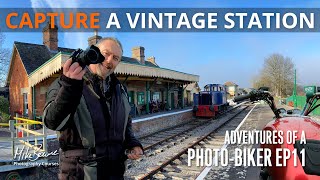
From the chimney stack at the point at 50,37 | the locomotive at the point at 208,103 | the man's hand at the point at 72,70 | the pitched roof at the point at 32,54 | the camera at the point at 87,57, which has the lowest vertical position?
the locomotive at the point at 208,103

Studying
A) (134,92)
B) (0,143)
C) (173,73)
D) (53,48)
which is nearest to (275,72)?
(173,73)

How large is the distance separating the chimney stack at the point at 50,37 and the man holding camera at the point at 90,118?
17751 millimetres

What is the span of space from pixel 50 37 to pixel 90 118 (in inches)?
716

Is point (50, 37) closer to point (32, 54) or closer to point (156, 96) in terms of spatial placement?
point (32, 54)

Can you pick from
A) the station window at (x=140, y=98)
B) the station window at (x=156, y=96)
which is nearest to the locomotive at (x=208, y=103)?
the station window at (x=156, y=96)

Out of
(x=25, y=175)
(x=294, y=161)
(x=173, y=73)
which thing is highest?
(x=173, y=73)

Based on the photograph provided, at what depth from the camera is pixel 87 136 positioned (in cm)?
170

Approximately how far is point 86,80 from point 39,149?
20.2ft

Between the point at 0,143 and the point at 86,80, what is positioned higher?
the point at 86,80

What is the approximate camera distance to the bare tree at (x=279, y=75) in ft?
183

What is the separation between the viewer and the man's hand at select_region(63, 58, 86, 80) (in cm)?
144

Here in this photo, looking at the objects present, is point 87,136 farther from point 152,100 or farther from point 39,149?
point 152,100

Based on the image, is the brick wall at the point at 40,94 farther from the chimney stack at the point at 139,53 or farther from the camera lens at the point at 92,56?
the chimney stack at the point at 139,53

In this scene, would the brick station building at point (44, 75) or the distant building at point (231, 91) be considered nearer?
the brick station building at point (44, 75)
